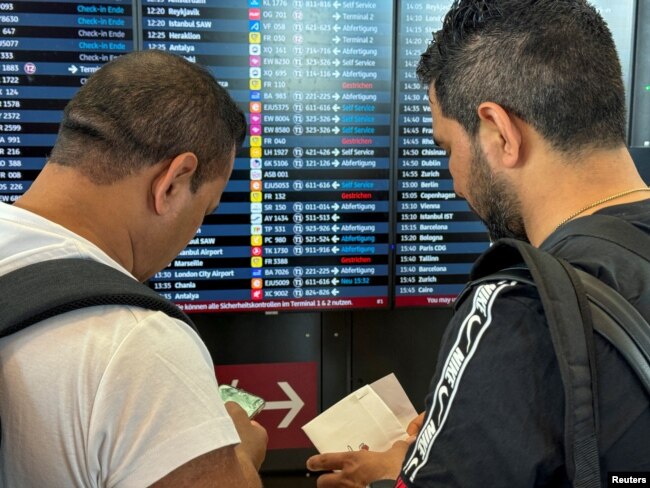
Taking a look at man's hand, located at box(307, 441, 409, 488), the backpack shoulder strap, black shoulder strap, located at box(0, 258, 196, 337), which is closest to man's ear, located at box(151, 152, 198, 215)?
black shoulder strap, located at box(0, 258, 196, 337)

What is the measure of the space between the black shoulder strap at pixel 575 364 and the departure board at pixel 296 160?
1.71 m

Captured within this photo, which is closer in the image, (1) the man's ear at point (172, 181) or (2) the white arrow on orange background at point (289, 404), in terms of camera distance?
(1) the man's ear at point (172, 181)

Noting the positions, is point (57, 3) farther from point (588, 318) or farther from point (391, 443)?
point (588, 318)

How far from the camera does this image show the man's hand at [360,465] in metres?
1.77

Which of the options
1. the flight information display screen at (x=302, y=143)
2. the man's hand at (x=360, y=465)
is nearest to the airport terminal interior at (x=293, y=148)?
the flight information display screen at (x=302, y=143)

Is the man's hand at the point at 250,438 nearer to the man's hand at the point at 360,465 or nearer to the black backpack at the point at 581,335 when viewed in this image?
the man's hand at the point at 360,465

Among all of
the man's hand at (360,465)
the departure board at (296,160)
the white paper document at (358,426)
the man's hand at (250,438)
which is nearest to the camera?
the man's hand at (250,438)

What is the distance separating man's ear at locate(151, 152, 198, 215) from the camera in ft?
4.08

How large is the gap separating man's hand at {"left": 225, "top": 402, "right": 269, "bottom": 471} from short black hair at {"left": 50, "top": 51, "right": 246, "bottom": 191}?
57cm

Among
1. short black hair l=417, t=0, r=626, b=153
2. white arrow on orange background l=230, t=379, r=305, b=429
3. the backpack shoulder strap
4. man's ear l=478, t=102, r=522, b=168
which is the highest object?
short black hair l=417, t=0, r=626, b=153

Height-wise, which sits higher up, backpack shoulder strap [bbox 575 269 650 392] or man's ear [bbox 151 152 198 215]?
man's ear [bbox 151 152 198 215]

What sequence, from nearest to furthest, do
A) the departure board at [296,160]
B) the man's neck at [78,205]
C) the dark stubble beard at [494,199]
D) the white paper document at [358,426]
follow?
the man's neck at [78,205], the dark stubble beard at [494,199], the white paper document at [358,426], the departure board at [296,160]

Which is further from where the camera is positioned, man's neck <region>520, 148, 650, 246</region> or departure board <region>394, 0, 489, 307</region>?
departure board <region>394, 0, 489, 307</region>

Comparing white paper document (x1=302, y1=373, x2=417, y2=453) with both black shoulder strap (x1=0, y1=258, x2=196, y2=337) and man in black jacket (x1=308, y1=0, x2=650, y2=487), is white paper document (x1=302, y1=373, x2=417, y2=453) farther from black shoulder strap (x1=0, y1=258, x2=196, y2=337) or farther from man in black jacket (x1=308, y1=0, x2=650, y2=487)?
black shoulder strap (x1=0, y1=258, x2=196, y2=337)
